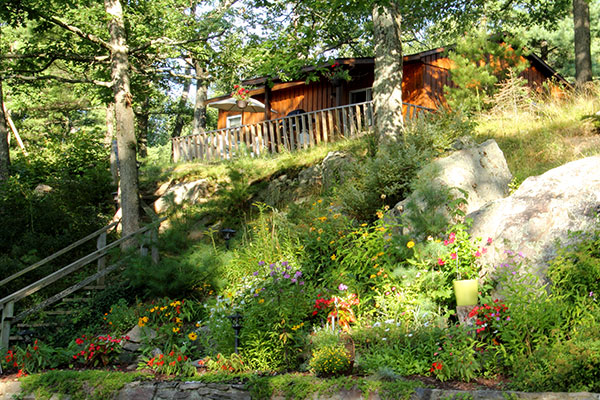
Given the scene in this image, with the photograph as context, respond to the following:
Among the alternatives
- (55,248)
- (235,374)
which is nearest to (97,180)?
(55,248)

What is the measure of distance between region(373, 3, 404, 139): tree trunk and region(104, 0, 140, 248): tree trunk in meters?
4.79

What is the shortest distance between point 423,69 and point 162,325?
11.7 metres

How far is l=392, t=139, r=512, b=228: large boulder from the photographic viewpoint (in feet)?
23.2

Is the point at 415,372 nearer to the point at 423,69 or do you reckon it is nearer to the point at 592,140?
the point at 592,140

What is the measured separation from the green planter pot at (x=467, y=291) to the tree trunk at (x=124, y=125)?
6.66 meters

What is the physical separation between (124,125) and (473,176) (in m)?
6.50

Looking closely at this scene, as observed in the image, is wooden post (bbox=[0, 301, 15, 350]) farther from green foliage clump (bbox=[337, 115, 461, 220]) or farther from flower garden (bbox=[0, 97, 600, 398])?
green foliage clump (bbox=[337, 115, 461, 220])

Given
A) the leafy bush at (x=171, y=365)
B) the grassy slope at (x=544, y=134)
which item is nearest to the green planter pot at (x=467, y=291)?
the leafy bush at (x=171, y=365)

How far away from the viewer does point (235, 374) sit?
538 centimetres

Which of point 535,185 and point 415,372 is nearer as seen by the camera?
point 415,372

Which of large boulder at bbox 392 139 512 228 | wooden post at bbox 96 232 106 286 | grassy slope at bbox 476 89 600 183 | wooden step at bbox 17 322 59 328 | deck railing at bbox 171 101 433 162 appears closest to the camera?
large boulder at bbox 392 139 512 228

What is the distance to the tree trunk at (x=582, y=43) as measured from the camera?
13.5m

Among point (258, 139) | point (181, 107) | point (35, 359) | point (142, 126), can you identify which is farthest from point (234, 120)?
point (35, 359)

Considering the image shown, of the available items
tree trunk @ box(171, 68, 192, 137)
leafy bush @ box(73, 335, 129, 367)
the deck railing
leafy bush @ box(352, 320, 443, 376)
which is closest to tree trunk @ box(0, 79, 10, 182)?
the deck railing
